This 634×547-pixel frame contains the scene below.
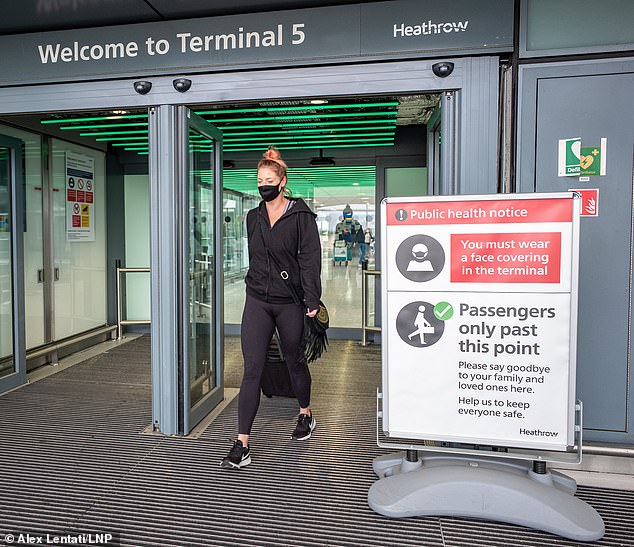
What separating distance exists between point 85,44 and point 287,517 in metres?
3.15

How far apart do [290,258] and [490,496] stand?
1.63 meters

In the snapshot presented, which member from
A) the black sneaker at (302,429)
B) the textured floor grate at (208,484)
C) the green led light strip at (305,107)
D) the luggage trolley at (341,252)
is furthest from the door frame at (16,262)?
the luggage trolley at (341,252)

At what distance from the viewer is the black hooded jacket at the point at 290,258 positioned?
314 centimetres

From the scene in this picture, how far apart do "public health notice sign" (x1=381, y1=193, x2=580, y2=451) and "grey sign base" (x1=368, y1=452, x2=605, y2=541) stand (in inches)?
7.2

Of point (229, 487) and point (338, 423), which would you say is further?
point (338, 423)

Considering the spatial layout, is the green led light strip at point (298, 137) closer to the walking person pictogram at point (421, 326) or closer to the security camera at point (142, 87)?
the security camera at point (142, 87)

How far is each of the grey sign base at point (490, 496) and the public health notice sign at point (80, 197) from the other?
4.85 metres

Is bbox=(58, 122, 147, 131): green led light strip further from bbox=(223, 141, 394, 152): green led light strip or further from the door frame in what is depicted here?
bbox=(223, 141, 394, 152): green led light strip

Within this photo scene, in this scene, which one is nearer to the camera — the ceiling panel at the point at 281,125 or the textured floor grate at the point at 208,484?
the textured floor grate at the point at 208,484

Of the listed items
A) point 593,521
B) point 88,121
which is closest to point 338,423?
point 593,521

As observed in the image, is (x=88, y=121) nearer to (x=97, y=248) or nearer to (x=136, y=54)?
(x=97, y=248)

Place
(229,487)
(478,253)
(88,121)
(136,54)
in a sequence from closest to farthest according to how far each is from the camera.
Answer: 1. (478,253)
2. (229,487)
3. (136,54)
4. (88,121)

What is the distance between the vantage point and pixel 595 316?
3.03 meters

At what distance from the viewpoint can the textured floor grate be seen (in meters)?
2.44
